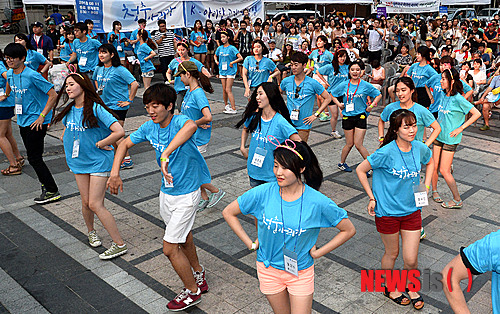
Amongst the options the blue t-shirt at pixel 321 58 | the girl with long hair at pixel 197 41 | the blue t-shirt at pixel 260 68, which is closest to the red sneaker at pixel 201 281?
the blue t-shirt at pixel 260 68

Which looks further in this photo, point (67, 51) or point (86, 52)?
point (67, 51)

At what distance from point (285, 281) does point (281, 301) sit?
17 centimetres

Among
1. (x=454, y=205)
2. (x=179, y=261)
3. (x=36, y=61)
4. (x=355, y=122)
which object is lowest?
(x=454, y=205)

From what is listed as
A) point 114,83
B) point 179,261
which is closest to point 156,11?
point 114,83

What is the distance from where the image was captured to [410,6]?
21.8 metres

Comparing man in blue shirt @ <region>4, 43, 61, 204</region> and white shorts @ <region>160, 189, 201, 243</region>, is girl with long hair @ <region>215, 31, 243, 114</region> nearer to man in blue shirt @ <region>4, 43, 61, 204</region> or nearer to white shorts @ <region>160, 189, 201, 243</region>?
man in blue shirt @ <region>4, 43, 61, 204</region>

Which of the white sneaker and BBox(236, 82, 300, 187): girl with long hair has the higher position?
BBox(236, 82, 300, 187): girl with long hair

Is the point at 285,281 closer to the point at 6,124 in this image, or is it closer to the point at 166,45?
the point at 6,124

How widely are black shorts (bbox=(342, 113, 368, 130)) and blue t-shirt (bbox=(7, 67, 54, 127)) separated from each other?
457 centimetres

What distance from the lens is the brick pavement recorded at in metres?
4.70

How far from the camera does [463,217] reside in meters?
6.62

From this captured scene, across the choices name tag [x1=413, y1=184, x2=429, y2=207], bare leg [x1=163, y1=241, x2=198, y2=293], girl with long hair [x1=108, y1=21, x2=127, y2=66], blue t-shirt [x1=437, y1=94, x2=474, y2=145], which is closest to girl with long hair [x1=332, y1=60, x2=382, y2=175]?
blue t-shirt [x1=437, y1=94, x2=474, y2=145]

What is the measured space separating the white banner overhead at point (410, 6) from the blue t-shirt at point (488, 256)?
66.7 ft

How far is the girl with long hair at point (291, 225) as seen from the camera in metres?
3.27
